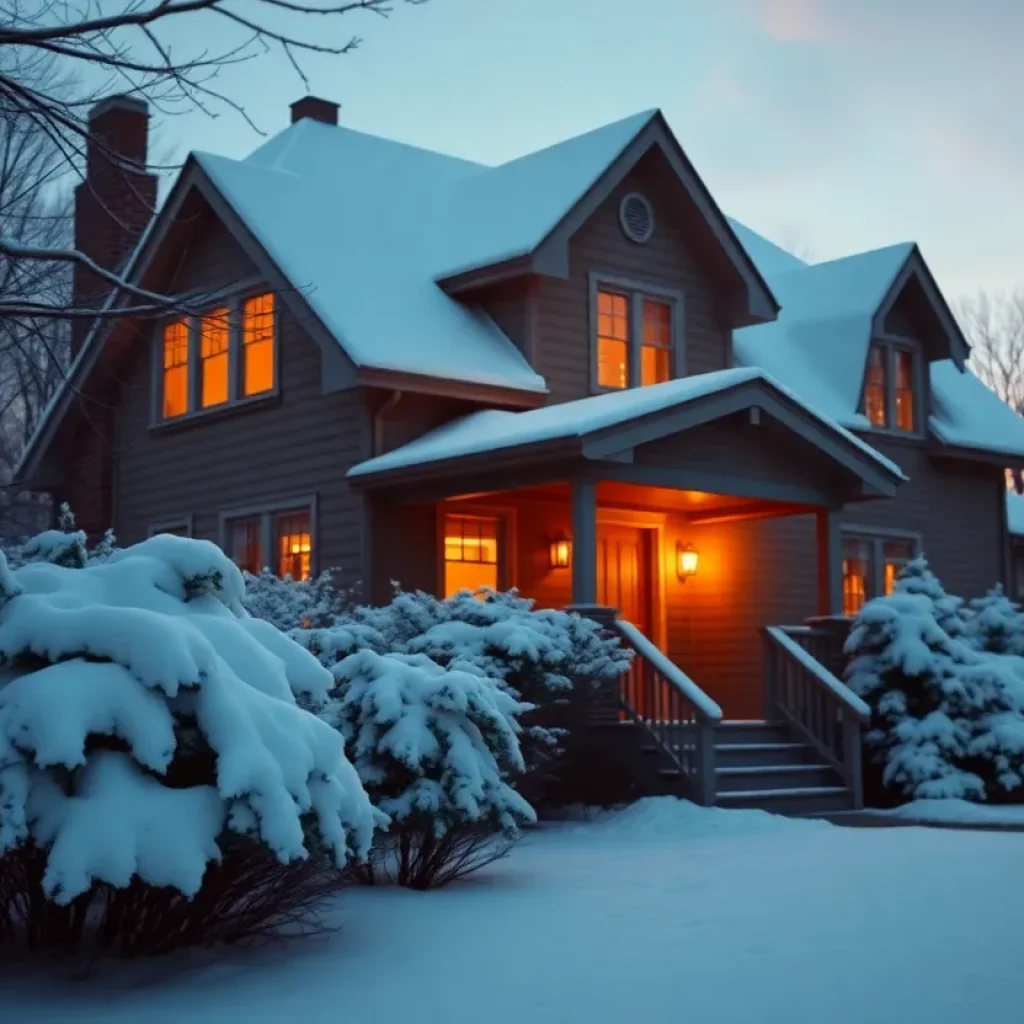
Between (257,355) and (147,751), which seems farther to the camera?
(257,355)

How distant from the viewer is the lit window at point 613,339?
1759 cm

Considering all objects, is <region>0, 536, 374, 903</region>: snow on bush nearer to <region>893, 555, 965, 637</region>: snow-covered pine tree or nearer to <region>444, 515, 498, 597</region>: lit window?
<region>444, 515, 498, 597</region>: lit window

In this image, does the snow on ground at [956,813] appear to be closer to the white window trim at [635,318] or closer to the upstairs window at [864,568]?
the white window trim at [635,318]

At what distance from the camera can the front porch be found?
13469 mm

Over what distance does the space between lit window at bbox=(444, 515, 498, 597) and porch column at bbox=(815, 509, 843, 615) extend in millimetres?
3441

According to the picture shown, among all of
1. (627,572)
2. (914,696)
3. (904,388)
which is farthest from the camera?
(904,388)

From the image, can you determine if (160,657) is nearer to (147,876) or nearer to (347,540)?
(147,876)

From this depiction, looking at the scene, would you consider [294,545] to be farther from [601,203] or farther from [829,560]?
[829,560]

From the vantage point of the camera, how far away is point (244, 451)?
17641 mm

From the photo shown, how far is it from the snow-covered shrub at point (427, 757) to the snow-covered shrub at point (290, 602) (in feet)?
13.4

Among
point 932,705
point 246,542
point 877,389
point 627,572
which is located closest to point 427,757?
point 932,705

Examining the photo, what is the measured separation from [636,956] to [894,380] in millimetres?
15975

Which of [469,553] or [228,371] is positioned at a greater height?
[228,371]

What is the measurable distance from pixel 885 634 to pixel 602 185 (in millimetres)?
5757
